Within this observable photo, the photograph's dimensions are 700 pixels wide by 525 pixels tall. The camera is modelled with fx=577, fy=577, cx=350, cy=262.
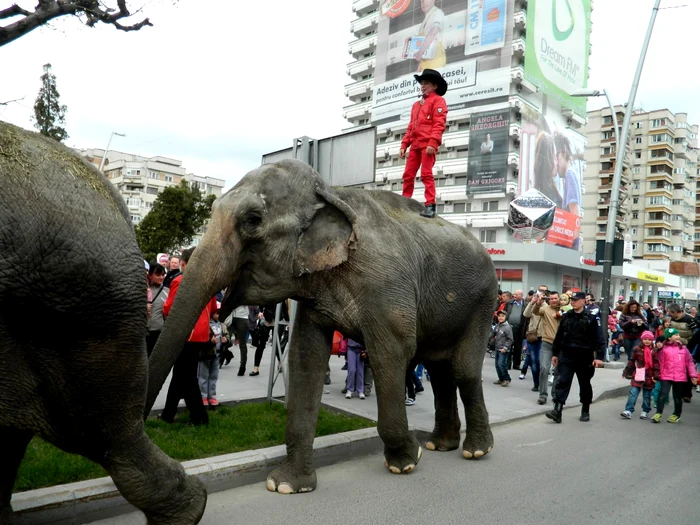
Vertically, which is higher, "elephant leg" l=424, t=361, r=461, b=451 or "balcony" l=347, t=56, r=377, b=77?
"balcony" l=347, t=56, r=377, b=77

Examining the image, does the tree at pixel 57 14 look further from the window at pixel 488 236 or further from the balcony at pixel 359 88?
the balcony at pixel 359 88

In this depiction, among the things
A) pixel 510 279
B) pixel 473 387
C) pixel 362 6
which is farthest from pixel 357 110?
pixel 473 387

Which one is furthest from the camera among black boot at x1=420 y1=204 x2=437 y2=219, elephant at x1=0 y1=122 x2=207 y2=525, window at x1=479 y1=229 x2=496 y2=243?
window at x1=479 y1=229 x2=496 y2=243

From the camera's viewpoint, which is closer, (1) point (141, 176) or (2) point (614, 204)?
(2) point (614, 204)

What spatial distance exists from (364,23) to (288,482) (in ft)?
202

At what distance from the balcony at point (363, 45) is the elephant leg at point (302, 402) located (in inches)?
2320

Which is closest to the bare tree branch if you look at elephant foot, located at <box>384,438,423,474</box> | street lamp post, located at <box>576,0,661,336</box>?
elephant foot, located at <box>384,438,423,474</box>

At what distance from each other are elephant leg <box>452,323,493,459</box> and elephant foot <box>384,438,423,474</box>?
34.6 inches

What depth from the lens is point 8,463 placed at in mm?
2963

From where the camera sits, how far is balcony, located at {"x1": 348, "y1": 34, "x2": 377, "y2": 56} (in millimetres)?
59125

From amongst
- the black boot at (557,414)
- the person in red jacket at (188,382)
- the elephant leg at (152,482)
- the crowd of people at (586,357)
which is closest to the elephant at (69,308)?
the elephant leg at (152,482)

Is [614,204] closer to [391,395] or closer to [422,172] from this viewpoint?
[422,172]

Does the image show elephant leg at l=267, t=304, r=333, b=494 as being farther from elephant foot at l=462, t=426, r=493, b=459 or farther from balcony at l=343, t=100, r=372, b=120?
balcony at l=343, t=100, r=372, b=120

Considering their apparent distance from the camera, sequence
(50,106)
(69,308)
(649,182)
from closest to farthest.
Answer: (69,308) < (50,106) < (649,182)
